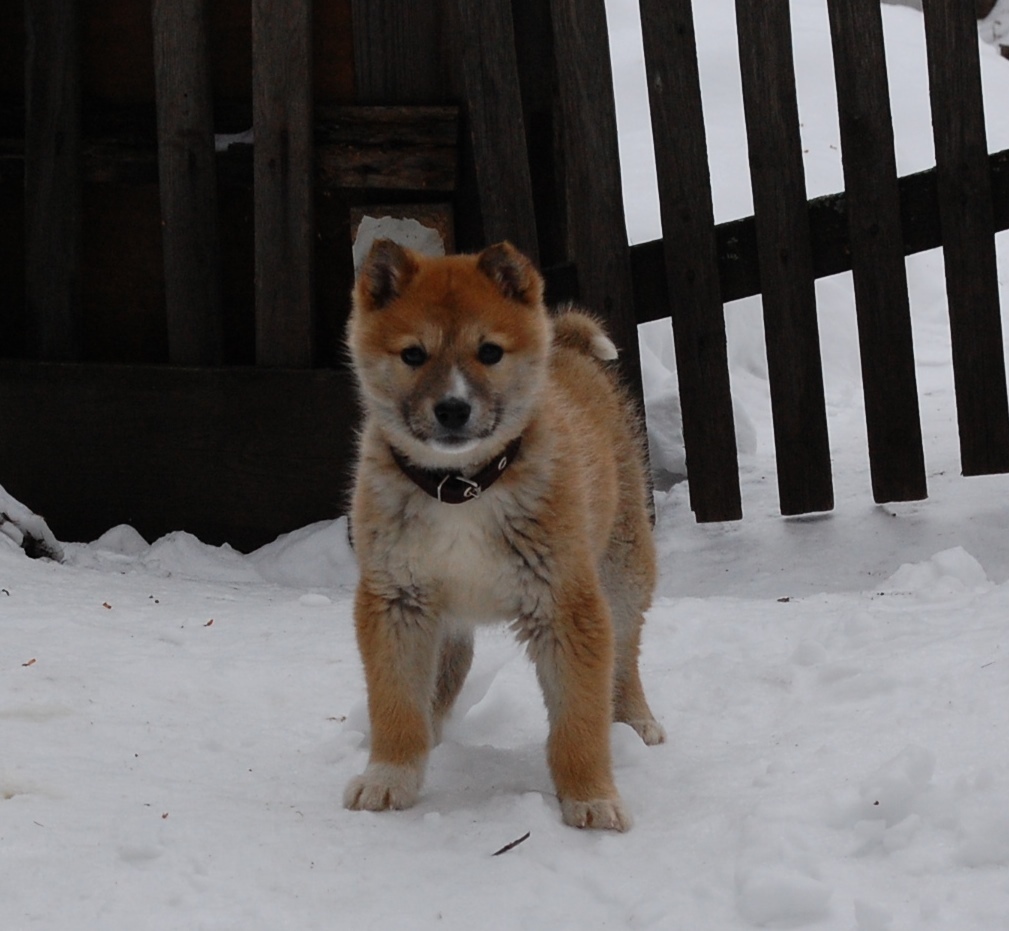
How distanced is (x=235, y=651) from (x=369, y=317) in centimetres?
148

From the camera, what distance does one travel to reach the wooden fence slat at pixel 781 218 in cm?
538

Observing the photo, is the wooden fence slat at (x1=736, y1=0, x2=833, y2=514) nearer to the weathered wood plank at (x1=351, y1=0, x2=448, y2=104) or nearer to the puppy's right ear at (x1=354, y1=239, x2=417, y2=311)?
the weathered wood plank at (x1=351, y1=0, x2=448, y2=104)

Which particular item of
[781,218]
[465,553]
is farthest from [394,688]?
[781,218]

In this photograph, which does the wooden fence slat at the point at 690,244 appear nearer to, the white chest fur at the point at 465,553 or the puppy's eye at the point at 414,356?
the puppy's eye at the point at 414,356

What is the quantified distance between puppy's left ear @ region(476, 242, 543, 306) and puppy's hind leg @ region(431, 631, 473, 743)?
98cm

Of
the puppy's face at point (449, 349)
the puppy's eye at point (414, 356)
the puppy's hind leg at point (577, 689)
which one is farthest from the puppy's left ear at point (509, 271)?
the puppy's hind leg at point (577, 689)

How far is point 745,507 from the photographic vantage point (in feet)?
20.4

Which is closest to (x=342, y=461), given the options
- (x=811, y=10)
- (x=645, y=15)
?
(x=645, y=15)

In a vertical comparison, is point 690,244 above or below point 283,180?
below

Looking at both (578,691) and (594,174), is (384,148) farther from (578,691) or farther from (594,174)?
(578,691)

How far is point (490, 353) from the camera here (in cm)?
344

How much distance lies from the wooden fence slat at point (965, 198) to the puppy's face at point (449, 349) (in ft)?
7.98

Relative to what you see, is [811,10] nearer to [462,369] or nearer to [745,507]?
[745,507]

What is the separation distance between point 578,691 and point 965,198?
310cm
